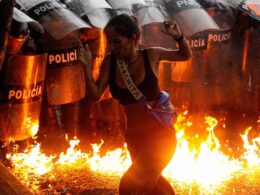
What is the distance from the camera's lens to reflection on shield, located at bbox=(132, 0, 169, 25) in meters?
7.06

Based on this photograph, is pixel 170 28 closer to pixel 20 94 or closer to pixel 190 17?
pixel 20 94

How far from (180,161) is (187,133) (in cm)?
212

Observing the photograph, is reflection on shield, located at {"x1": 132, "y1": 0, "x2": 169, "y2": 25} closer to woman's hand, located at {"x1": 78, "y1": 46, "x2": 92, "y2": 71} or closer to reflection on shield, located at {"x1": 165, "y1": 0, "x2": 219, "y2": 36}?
reflection on shield, located at {"x1": 165, "y1": 0, "x2": 219, "y2": 36}

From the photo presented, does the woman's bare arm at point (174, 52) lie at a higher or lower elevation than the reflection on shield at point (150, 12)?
higher

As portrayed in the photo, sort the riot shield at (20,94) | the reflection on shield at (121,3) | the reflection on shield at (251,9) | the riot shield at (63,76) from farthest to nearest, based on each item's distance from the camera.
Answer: the reflection on shield at (251,9)
the reflection on shield at (121,3)
the riot shield at (63,76)
the riot shield at (20,94)

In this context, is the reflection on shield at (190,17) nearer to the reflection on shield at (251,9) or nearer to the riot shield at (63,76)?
the reflection on shield at (251,9)

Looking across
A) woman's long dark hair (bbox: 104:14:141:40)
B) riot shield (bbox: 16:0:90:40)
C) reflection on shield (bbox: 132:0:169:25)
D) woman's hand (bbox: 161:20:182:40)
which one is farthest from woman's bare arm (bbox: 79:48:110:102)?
reflection on shield (bbox: 132:0:169:25)

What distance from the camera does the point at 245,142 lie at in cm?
770

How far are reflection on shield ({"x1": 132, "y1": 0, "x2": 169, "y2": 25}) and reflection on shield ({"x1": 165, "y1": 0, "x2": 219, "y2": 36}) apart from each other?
0.36 metres

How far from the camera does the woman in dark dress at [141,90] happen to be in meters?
3.83

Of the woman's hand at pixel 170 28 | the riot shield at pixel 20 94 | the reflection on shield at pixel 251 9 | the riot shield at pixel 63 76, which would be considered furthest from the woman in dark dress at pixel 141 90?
the reflection on shield at pixel 251 9

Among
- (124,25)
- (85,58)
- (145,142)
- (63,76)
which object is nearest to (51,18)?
(63,76)

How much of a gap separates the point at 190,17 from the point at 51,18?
9.77 ft

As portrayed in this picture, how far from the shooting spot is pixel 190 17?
7660 mm
